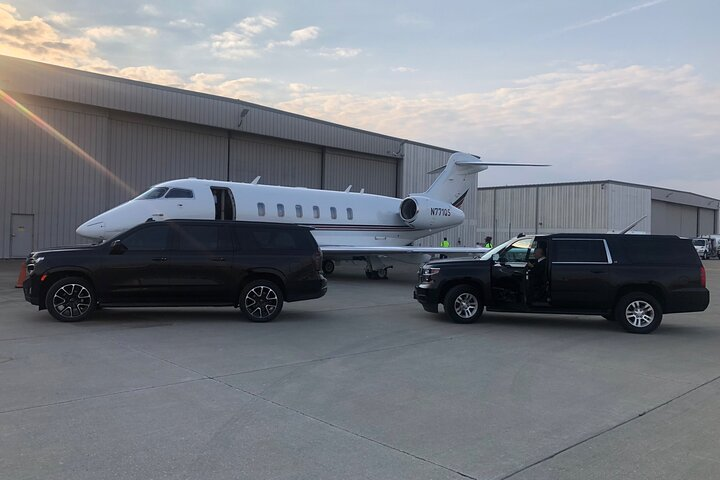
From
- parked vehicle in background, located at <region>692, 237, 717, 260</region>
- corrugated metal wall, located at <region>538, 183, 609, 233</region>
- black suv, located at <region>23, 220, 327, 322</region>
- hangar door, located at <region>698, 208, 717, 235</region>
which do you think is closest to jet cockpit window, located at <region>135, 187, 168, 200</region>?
black suv, located at <region>23, 220, 327, 322</region>

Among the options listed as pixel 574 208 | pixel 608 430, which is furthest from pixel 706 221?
pixel 608 430

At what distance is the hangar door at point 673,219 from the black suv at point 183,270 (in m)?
59.6

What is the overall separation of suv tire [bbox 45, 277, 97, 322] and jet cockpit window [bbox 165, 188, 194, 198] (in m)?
7.44

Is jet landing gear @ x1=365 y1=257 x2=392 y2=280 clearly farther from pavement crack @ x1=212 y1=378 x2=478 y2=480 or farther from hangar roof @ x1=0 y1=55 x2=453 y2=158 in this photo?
pavement crack @ x1=212 y1=378 x2=478 y2=480

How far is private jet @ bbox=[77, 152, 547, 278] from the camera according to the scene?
16.4 metres

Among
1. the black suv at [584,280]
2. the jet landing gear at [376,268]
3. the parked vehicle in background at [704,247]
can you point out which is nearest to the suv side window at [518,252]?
the black suv at [584,280]

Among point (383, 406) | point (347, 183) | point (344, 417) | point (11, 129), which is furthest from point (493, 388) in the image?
point (347, 183)

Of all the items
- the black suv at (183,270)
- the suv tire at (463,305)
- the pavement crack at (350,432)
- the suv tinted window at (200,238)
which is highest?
the suv tinted window at (200,238)

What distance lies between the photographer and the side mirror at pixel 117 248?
9.79 m

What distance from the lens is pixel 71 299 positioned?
9.64m

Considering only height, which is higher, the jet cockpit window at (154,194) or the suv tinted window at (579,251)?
the jet cockpit window at (154,194)

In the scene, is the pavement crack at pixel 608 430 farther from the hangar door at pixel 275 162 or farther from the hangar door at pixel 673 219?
the hangar door at pixel 673 219

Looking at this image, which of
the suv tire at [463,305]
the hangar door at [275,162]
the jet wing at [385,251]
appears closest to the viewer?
the suv tire at [463,305]

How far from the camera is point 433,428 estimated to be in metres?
4.93
